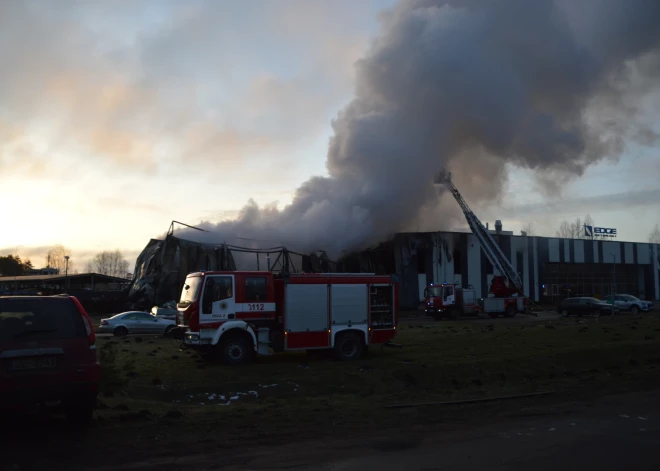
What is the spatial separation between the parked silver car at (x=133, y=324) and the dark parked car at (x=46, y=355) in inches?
811

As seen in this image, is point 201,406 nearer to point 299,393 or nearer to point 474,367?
point 299,393

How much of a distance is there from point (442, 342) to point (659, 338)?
7.53m

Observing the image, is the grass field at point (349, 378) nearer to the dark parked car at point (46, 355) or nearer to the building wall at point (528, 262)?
the dark parked car at point (46, 355)

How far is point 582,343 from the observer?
19250 mm

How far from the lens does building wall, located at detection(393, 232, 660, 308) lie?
53156 millimetres

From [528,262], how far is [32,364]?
5907 cm

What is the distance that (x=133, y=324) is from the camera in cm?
2839

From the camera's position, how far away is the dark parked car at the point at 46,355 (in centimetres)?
722

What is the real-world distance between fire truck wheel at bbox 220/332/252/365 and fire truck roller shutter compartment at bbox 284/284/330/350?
3.78ft

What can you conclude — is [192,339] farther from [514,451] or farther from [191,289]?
[514,451]

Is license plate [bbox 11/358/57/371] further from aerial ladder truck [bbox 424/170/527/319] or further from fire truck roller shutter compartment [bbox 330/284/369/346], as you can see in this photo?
aerial ladder truck [bbox 424/170/527/319]

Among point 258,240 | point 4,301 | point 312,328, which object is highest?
point 258,240

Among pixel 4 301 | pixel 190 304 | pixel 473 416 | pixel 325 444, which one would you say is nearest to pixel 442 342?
pixel 190 304

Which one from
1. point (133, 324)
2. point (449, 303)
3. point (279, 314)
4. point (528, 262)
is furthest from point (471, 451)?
point (528, 262)
